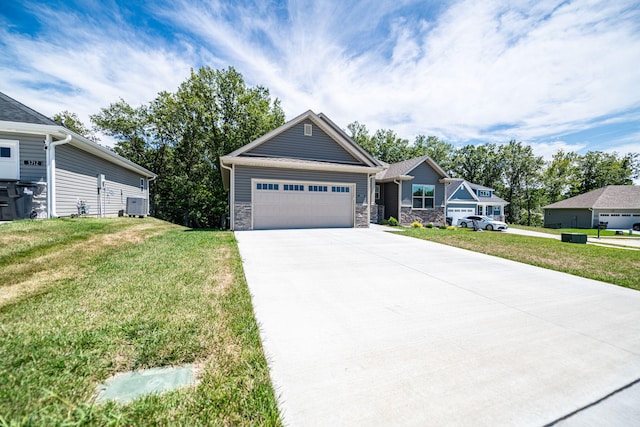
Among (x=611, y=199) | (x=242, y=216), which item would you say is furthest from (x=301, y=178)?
(x=611, y=199)

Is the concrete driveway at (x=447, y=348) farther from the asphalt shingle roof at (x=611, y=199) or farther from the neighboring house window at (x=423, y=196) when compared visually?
the asphalt shingle roof at (x=611, y=199)

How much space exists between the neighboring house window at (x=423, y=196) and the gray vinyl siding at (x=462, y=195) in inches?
301

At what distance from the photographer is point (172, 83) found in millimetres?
20109

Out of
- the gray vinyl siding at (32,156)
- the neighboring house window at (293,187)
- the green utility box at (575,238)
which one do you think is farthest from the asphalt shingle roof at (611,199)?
the gray vinyl siding at (32,156)

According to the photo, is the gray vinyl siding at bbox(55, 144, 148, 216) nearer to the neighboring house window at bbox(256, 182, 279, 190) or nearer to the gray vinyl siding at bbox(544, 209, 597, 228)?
the neighboring house window at bbox(256, 182, 279, 190)

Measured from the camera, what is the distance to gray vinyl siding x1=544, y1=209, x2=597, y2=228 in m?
26.0

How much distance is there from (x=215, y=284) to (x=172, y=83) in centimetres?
2211

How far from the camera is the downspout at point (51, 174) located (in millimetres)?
8852

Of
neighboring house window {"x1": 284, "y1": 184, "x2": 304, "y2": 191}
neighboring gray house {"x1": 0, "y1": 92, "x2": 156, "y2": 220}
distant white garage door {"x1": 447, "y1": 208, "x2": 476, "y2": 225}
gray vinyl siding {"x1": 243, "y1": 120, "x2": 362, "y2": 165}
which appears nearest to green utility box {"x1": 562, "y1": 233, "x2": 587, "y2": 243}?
gray vinyl siding {"x1": 243, "y1": 120, "x2": 362, "y2": 165}

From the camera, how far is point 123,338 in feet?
8.13

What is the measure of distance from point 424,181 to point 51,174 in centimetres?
2044

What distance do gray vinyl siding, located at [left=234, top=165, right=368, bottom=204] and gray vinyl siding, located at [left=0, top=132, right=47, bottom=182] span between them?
21.4ft

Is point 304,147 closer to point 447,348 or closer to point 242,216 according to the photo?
point 242,216

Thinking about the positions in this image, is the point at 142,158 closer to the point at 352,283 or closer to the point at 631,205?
the point at 352,283
